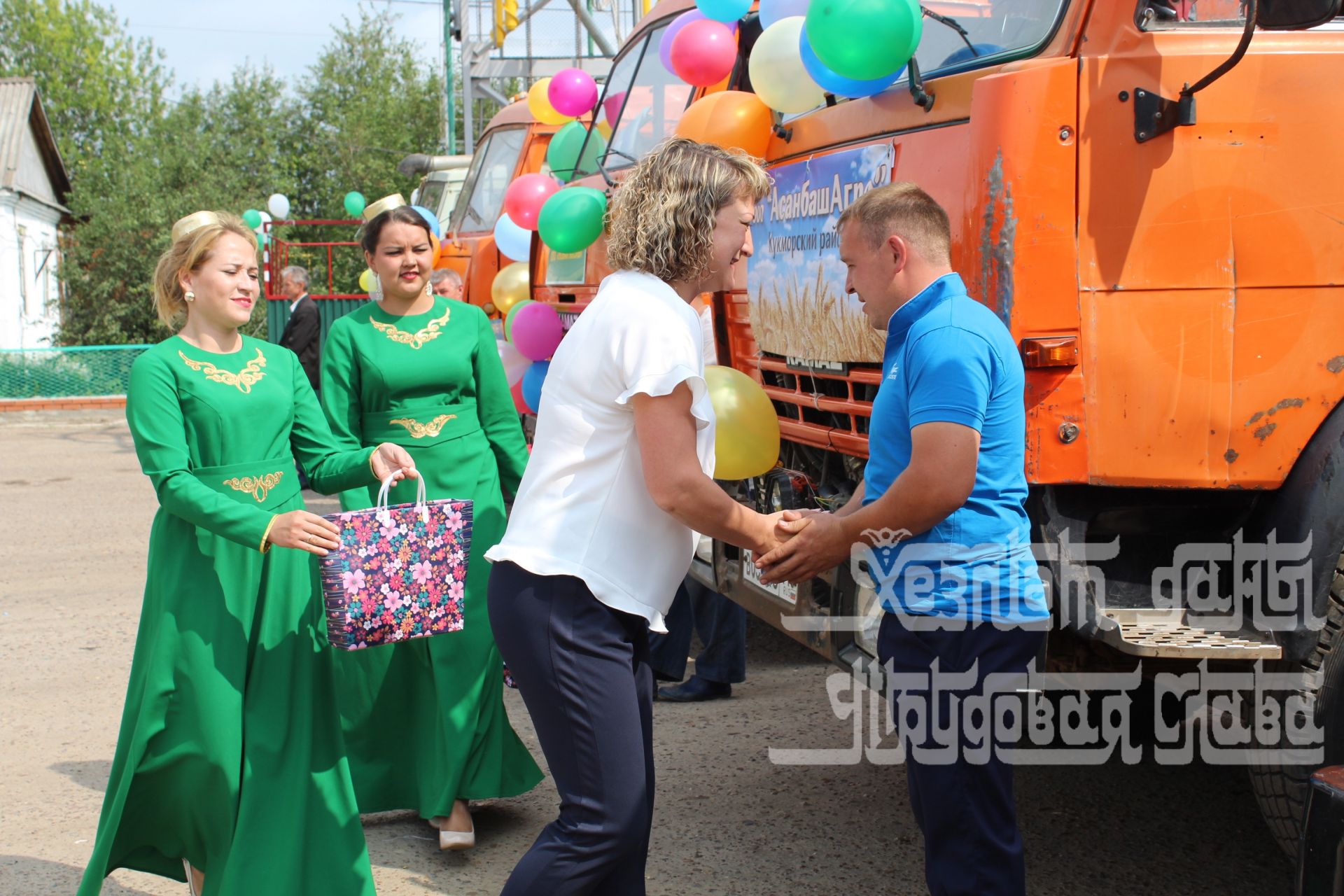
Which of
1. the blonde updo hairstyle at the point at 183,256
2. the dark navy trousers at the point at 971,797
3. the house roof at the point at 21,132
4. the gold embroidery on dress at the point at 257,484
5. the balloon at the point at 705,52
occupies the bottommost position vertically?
the dark navy trousers at the point at 971,797

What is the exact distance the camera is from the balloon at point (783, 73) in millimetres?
4156

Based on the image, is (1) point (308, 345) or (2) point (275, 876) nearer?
(2) point (275, 876)

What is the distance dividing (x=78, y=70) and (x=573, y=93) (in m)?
47.1

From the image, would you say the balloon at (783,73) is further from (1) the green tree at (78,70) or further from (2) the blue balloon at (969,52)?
(1) the green tree at (78,70)

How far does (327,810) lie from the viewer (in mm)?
3232

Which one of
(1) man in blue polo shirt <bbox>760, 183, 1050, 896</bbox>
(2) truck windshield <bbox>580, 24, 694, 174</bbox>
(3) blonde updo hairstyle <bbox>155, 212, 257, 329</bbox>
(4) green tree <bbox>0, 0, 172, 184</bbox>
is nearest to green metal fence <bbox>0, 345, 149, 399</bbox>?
(2) truck windshield <bbox>580, 24, 694, 174</bbox>

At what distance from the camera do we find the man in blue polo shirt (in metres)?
2.48

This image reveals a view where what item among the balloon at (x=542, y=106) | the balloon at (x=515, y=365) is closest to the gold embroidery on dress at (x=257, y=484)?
the balloon at (x=515, y=365)

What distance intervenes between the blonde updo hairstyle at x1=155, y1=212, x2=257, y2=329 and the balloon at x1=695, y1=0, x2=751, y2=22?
2.34m

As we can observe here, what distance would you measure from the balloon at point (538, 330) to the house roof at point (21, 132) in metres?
26.7

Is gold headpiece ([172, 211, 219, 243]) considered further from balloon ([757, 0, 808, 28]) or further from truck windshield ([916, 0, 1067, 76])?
balloon ([757, 0, 808, 28])

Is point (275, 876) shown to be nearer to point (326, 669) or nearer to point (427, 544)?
point (326, 669)

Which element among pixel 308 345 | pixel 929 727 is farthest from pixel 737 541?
pixel 308 345

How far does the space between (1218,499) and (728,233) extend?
1576mm
